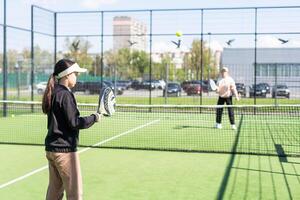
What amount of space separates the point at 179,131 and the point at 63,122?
9403mm

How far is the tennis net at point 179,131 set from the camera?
10.7m

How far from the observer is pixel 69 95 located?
4.31 meters

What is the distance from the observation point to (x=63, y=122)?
4.34m

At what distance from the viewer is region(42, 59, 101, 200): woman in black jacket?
14.1 feet

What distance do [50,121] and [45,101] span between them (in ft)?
0.64

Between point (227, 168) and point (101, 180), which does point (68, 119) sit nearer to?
point (101, 180)

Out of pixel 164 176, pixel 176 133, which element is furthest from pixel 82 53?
pixel 164 176

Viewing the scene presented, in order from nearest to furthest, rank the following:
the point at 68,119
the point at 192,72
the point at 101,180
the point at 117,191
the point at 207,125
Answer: the point at 68,119 < the point at 117,191 < the point at 101,180 < the point at 207,125 < the point at 192,72

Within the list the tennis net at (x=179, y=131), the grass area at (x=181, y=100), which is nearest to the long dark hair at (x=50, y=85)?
the tennis net at (x=179, y=131)

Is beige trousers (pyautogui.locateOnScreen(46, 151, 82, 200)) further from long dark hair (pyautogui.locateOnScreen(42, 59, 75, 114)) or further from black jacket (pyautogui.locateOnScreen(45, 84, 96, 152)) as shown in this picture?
long dark hair (pyautogui.locateOnScreen(42, 59, 75, 114))

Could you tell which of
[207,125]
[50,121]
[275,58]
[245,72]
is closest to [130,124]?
[207,125]

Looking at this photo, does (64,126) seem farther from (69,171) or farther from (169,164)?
(169,164)

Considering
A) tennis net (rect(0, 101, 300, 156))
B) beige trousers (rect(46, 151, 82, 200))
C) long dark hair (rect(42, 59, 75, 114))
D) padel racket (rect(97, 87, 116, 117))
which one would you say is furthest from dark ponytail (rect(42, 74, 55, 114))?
tennis net (rect(0, 101, 300, 156))

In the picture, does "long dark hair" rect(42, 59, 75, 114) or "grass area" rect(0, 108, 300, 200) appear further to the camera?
"grass area" rect(0, 108, 300, 200)
